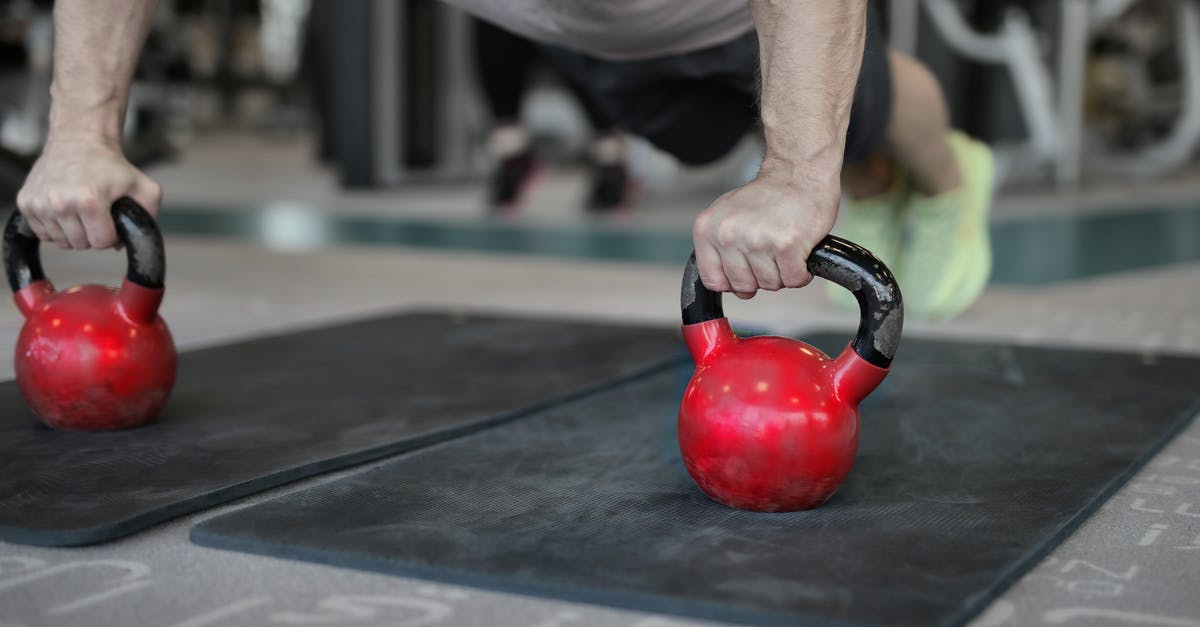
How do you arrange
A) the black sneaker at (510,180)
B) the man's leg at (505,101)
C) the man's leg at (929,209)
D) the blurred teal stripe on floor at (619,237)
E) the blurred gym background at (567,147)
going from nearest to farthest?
the man's leg at (929,209) < the blurred teal stripe on floor at (619,237) < the blurred gym background at (567,147) < the man's leg at (505,101) < the black sneaker at (510,180)

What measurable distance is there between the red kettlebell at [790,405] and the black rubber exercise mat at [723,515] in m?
0.03

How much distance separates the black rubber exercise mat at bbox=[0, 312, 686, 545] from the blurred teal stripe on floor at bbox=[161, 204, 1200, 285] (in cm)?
126

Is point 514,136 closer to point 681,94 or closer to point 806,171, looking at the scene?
point 681,94

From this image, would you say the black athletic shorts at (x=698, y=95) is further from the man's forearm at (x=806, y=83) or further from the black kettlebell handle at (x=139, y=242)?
the black kettlebell handle at (x=139, y=242)

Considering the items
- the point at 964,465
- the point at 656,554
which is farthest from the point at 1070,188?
the point at 656,554

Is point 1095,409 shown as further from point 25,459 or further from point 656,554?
point 25,459

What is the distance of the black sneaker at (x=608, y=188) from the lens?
428 cm

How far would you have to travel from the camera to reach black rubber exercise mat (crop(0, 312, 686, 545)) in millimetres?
1030

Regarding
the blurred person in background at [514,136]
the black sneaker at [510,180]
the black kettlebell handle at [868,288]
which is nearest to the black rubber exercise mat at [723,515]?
the black kettlebell handle at [868,288]

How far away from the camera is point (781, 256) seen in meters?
0.94

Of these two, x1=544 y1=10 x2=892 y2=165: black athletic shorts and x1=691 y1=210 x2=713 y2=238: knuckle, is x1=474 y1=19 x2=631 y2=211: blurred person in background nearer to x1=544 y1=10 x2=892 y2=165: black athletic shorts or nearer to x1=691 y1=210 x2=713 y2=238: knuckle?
x1=544 y1=10 x2=892 y2=165: black athletic shorts

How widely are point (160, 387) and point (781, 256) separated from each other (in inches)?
25.7

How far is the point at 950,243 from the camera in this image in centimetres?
210

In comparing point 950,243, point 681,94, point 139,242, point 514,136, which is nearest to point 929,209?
point 950,243
